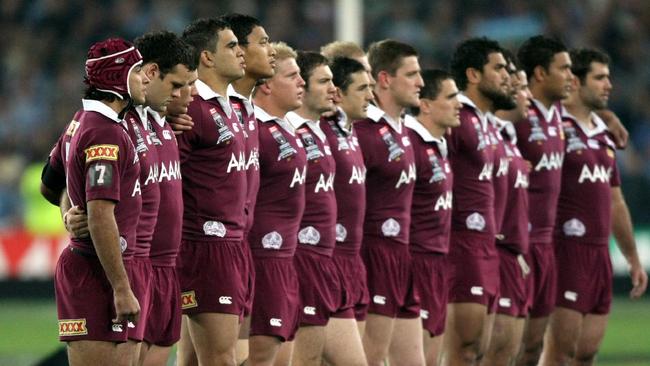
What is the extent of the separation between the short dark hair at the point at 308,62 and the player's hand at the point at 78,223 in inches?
106

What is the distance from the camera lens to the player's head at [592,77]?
1209 centimetres

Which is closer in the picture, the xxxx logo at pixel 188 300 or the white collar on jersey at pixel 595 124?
the xxxx logo at pixel 188 300

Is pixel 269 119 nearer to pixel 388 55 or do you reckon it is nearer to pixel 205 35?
pixel 205 35

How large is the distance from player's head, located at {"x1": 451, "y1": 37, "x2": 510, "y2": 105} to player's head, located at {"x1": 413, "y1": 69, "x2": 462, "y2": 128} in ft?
1.49

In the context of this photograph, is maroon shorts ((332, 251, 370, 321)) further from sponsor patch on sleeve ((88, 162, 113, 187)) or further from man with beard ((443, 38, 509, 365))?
sponsor patch on sleeve ((88, 162, 113, 187))

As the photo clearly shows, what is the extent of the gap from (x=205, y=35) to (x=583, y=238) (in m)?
4.52

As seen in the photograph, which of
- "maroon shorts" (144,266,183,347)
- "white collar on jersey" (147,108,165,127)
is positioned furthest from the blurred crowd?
"maroon shorts" (144,266,183,347)

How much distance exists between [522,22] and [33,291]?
8092 mm

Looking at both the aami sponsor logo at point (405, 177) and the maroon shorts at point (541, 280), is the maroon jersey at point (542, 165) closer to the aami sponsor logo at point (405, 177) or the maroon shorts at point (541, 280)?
the maroon shorts at point (541, 280)

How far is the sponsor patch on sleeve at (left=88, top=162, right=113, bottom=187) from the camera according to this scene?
23.4ft

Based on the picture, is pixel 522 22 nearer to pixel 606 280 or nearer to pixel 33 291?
pixel 33 291

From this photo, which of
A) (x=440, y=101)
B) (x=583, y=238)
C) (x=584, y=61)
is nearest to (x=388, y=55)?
(x=440, y=101)

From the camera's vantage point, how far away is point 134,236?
24.7ft

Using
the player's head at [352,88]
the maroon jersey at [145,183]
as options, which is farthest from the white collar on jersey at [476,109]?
the maroon jersey at [145,183]
